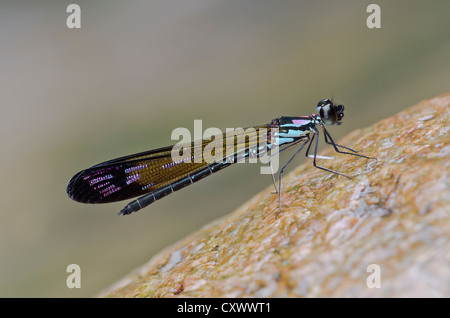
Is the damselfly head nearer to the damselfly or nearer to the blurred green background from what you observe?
the damselfly

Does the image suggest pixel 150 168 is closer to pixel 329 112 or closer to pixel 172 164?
pixel 172 164

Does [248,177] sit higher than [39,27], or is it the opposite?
[39,27]

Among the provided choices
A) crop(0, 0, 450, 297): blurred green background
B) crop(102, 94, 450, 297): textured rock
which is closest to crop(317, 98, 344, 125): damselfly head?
crop(102, 94, 450, 297): textured rock

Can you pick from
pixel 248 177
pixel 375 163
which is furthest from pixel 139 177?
pixel 248 177

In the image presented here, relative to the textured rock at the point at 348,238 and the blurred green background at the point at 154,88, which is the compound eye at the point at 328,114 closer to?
the textured rock at the point at 348,238

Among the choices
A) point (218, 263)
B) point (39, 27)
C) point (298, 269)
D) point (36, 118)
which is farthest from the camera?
point (39, 27)

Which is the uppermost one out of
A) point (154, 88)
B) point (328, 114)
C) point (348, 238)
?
point (154, 88)


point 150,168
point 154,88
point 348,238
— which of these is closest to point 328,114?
point 348,238
